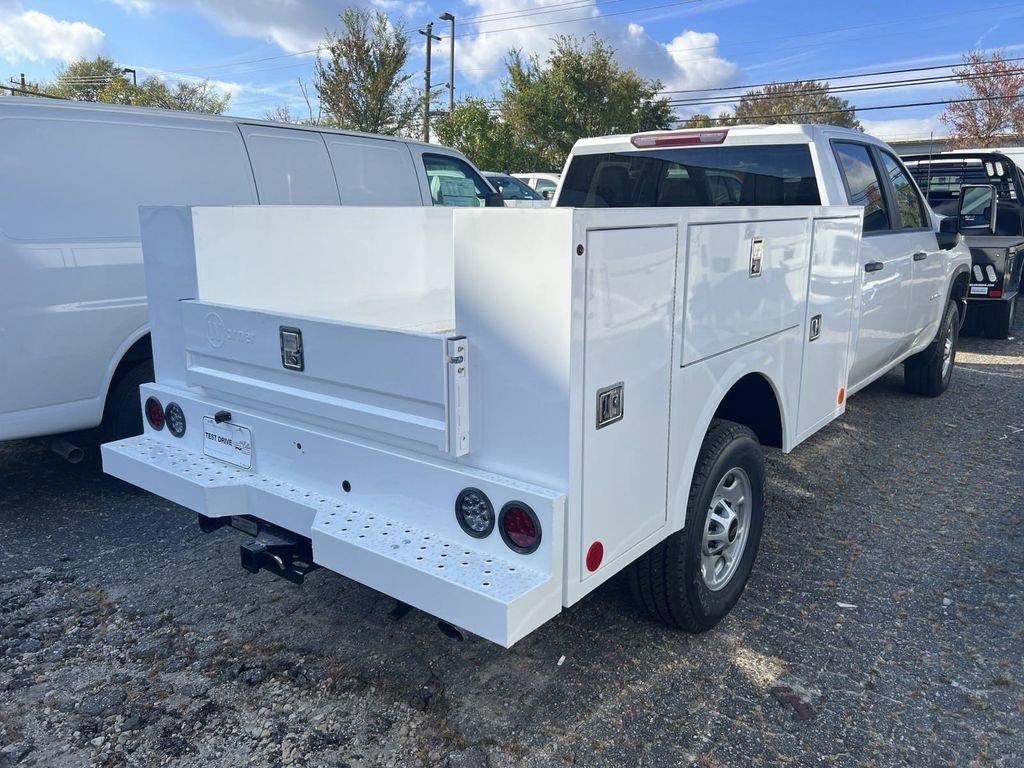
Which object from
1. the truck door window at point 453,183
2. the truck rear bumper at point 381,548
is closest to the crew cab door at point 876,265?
the truck rear bumper at point 381,548

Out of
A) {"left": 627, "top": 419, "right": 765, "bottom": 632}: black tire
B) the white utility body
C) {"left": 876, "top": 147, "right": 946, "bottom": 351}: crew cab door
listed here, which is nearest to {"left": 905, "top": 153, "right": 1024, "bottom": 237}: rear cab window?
{"left": 876, "top": 147, "right": 946, "bottom": 351}: crew cab door

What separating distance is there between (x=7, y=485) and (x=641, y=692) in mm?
A: 4308

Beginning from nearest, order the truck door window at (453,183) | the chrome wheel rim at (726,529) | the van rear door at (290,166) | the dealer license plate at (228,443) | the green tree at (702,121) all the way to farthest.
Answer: the dealer license plate at (228,443) < the chrome wheel rim at (726,529) < the van rear door at (290,166) < the truck door window at (453,183) < the green tree at (702,121)

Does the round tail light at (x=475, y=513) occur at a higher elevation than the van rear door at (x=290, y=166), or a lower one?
lower

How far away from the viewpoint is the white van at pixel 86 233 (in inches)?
165

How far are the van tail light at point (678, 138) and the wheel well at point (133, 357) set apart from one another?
3.14m

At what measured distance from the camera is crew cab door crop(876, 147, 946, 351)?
17.6ft

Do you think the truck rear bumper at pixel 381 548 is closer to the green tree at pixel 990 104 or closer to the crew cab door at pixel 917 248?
the crew cab door at pixel 917 248

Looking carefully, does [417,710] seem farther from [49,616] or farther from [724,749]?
[49,616]

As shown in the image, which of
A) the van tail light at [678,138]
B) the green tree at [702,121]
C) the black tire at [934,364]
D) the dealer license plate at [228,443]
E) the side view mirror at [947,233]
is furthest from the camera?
the green tree at [702,121]

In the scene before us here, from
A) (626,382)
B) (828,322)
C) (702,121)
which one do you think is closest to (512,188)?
(828,322)

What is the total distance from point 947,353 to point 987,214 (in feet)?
12.7

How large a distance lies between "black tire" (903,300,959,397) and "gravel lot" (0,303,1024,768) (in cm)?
260

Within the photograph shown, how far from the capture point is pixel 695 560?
2988 millimetres
